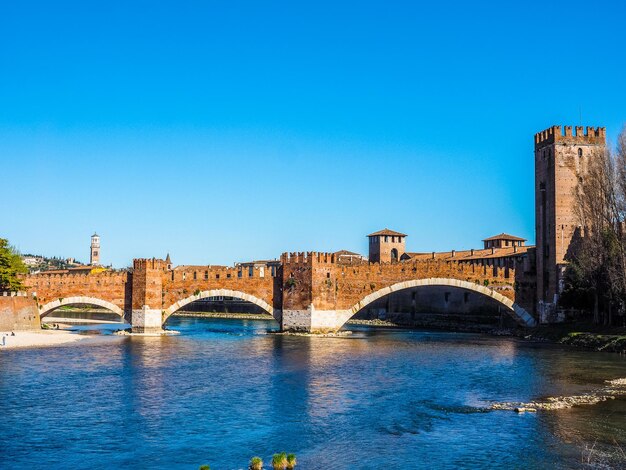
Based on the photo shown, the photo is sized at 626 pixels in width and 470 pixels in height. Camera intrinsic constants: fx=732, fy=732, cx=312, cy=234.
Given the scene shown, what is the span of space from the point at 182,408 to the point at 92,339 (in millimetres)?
23124

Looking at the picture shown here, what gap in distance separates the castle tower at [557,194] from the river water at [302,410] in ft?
38.3

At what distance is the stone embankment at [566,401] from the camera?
20391 millimetres

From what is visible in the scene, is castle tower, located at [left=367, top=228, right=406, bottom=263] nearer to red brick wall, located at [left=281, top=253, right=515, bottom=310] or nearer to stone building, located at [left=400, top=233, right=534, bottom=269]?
stone building, located at [left=400, top=233, right=534, bottom=269]

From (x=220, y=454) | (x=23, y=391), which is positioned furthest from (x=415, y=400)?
(x=23, y=391)

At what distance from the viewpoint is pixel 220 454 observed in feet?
50.8

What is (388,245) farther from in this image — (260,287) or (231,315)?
(260,287)

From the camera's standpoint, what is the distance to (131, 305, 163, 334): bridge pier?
45188mm

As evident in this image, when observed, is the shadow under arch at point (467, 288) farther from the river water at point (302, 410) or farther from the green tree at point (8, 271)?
the green tree at point (8, 271)

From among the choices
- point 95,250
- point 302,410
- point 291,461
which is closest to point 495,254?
point 302,410

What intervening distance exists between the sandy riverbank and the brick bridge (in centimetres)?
318

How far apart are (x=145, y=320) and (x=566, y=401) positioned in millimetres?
29798

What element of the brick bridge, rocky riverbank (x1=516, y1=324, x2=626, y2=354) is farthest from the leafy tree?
the brick bridge

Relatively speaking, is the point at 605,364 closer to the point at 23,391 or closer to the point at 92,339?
the point at 23,391

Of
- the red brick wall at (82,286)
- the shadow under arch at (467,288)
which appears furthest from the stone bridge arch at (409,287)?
the red brick wall at (82,286)
